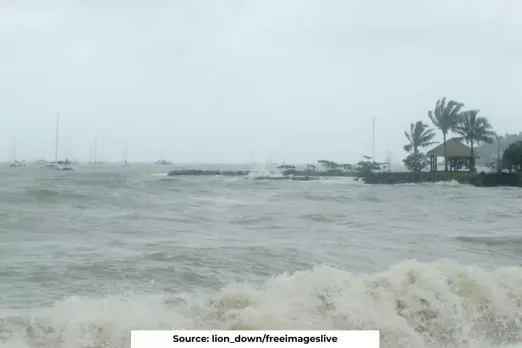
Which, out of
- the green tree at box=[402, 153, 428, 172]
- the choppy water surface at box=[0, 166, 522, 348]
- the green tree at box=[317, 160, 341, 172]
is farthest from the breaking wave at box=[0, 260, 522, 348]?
the green tree at box=[317, 160, 341, 172]

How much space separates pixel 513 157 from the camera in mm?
36812

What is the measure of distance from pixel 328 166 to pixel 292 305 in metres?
49.4

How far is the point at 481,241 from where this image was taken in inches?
429

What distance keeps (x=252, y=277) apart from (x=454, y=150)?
121 feet

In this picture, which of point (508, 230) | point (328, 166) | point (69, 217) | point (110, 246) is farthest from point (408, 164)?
point (110, 246)

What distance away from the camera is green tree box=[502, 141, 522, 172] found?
36594mm

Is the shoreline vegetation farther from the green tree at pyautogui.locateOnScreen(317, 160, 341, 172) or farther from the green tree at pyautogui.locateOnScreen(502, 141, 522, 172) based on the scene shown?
the green tree at pyautogui.locateOnScreen(317, 160, 341, 172)

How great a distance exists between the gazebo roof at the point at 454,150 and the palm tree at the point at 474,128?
0.99 m

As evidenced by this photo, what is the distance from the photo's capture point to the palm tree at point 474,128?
1567 inches

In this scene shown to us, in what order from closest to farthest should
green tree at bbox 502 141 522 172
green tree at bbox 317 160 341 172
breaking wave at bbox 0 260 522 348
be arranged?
breaking wave at bbox 0 260 522 348 < green tree at bbox 502 141 522 172 < green tree at bbox 317 160 341 172

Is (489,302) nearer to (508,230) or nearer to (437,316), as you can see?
(437,316)
